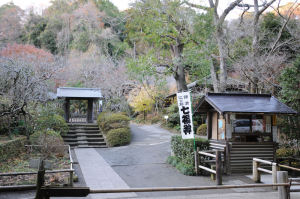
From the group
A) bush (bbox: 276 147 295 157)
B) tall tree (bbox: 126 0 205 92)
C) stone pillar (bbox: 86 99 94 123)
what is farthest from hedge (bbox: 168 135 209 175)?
stone pillar (bbox: 86 99 94 123)

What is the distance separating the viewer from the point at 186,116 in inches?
397

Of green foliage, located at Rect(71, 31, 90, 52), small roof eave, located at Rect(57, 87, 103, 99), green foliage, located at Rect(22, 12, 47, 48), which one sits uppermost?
green foliage, located at Rect(22, 12, 47, 48)

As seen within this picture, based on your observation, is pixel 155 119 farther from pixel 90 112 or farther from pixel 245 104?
pixel 245 104

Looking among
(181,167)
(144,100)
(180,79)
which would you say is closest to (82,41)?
(144,100)

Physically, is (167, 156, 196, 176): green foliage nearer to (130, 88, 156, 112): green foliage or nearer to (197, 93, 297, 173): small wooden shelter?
(197, 93, 297, 173): small wooden shelter

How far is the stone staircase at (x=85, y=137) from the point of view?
53.4 ft

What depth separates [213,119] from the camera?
11570mm

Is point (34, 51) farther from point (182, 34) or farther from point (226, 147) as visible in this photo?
point (226, 147)

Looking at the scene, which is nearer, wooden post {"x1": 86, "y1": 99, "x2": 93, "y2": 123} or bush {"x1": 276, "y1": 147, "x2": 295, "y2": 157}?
bush {"x1": 276, "y1": 147, "x2": 295, "y2": 157}

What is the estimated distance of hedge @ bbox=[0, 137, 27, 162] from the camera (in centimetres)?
1002

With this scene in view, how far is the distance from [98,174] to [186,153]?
351cm

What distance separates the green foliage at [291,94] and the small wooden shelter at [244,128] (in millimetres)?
1566

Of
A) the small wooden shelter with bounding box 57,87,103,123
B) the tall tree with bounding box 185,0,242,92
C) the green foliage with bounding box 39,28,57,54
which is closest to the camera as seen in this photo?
the tall tree with bounding box 185,0,242,92

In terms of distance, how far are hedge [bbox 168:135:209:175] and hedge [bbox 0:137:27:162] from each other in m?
6.68
